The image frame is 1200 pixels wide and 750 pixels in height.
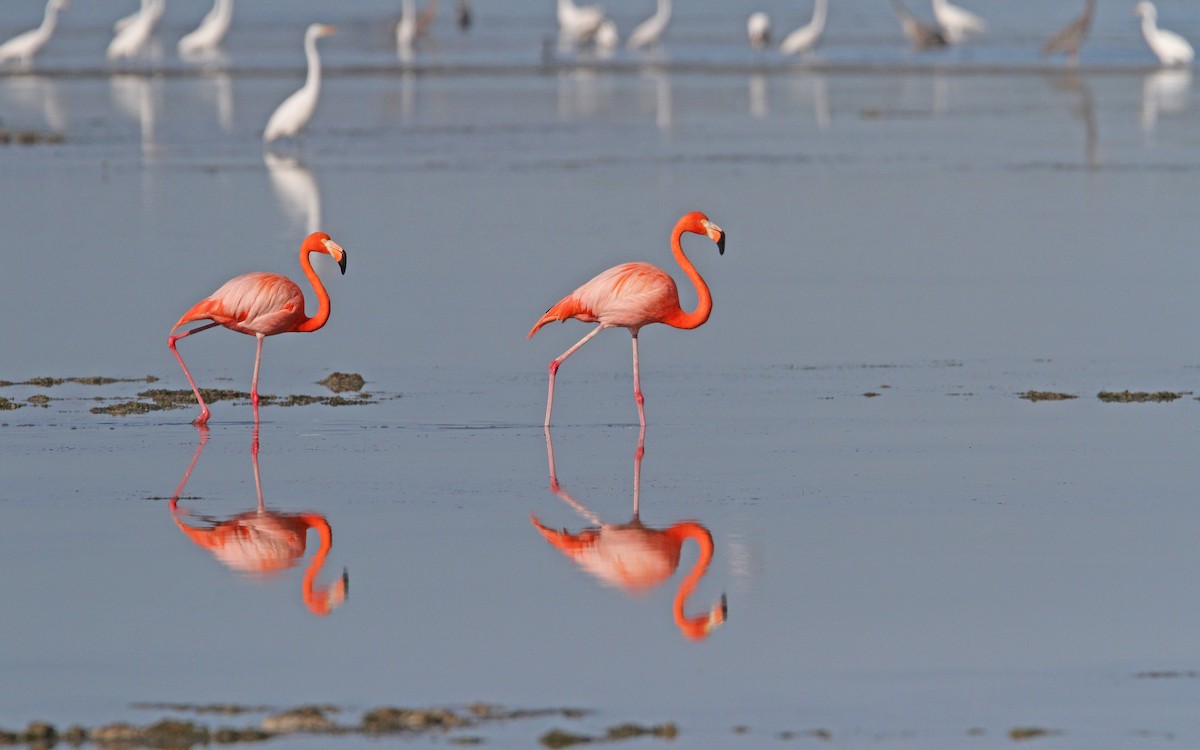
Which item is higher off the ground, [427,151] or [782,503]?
[427,151]

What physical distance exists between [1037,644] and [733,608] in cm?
93

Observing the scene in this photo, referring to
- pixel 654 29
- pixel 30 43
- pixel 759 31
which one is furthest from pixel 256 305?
pixel 654 29

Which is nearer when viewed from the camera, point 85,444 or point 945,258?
point 85,444

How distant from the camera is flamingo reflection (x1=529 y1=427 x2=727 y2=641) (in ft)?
20.2

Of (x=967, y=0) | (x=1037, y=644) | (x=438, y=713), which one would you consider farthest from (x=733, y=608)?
(x=967, y=0)

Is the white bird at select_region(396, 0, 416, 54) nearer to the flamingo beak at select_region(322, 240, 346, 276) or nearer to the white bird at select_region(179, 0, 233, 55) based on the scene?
the white bird at select_region(179, 0, 233, 55)

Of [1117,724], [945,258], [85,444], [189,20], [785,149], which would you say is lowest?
[1117,724]

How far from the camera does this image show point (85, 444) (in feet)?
28.4

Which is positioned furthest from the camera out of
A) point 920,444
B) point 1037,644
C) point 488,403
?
point 488,403

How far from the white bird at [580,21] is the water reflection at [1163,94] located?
1325cm

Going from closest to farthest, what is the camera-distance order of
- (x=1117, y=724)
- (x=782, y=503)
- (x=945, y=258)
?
(x=1117, y=724) < (x=782, y=503) < (x=945, y=258)

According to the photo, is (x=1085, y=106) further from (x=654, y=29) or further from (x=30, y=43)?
(x=30, y=43)

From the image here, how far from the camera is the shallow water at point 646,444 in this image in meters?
5.56

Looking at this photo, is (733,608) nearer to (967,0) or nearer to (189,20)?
(189,20)
